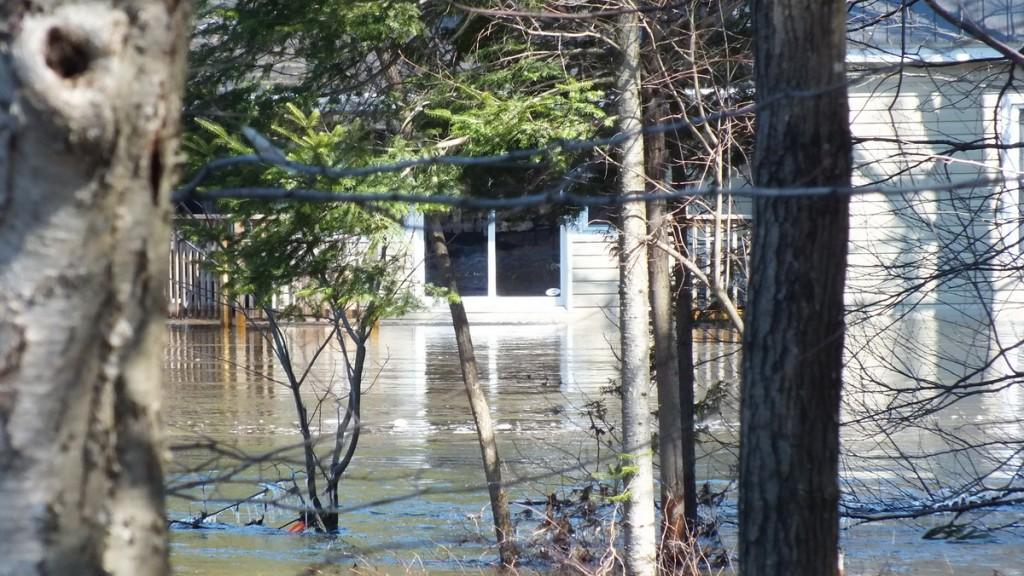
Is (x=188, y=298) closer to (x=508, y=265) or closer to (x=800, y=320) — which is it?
(x=508, y=265)

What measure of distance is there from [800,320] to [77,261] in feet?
10.2

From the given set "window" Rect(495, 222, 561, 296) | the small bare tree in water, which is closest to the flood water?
the small bare tree in water

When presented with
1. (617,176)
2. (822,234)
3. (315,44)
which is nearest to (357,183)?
(315,44)

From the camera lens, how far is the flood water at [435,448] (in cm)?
767

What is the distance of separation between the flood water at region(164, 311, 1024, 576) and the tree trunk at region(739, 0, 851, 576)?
91 centimetres

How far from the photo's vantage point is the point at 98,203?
1978mm

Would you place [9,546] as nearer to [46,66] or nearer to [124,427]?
[124,427]

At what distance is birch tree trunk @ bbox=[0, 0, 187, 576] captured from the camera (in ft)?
6.25

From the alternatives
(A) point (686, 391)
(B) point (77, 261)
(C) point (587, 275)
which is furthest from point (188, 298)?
(B) point (77, 261)

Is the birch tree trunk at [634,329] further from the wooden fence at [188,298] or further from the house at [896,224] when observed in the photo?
the wooden fence at [188,298]

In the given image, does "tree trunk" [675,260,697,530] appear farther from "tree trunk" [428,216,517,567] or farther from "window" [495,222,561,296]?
"window" [495,222,561,296]

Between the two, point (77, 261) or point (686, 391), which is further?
point (686, 391)

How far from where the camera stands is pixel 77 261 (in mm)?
1969

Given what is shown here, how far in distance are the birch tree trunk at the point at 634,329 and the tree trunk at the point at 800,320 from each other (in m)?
2.69
